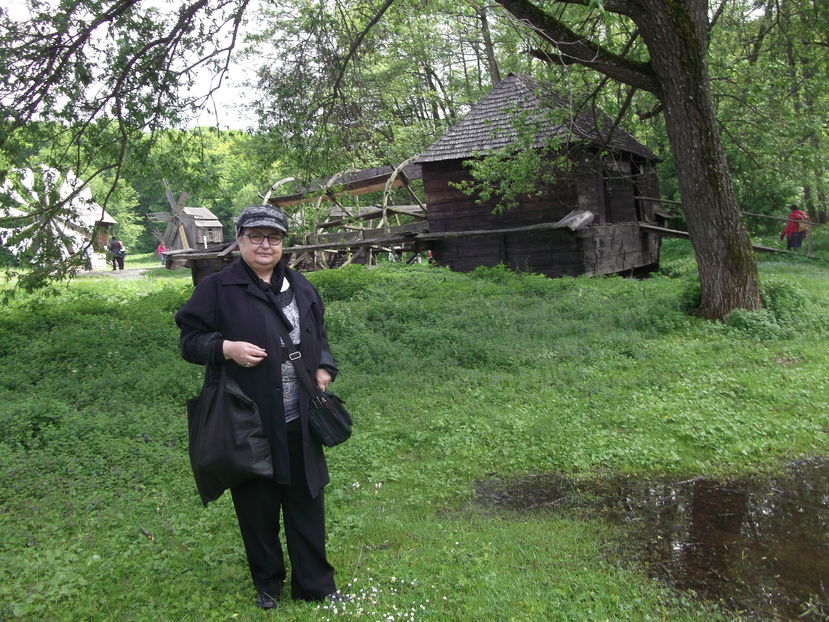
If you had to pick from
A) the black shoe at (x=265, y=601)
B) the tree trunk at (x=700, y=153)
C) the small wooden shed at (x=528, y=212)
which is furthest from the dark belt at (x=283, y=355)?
the small wooden shed at (x=528, y=212)

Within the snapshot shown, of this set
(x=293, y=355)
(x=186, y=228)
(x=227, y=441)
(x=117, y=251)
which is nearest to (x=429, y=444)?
(x=293, y=355)

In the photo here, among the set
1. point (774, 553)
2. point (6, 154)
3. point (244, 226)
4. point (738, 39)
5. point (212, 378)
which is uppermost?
Answer: point (738, 39)

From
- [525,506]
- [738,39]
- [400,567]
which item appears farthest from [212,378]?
[738,39]

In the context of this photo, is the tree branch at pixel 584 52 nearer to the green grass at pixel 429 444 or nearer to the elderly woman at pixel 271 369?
the green grass at pixel 429 444

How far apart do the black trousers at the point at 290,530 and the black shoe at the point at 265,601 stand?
3 centimetres

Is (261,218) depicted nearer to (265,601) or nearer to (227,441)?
(227,441)

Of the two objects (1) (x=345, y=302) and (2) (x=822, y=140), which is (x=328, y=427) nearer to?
(1) (x=345, y=302)

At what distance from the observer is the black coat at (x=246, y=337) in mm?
3393

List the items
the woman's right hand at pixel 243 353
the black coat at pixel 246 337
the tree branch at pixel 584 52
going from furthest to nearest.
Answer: the tree branch at pixel 584 52
the black coat at pixel 246 337
the woman's right hand at pixel 243 353

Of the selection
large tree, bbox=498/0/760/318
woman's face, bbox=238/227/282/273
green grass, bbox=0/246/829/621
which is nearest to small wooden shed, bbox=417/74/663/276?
green grass, bbox=0/246/829/621

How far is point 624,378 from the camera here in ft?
25.6

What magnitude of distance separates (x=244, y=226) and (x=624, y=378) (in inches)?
219

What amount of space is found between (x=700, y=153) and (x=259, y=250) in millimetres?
8169

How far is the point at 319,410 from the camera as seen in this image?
355 centimetres
